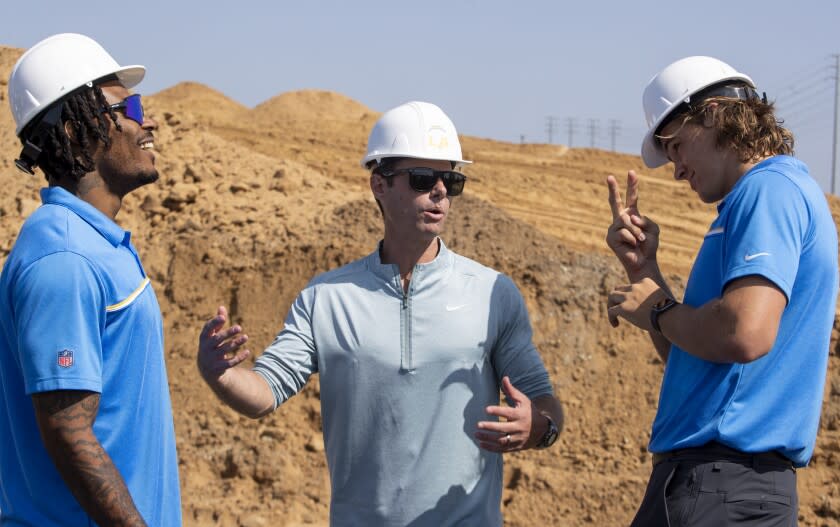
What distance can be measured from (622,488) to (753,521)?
6284 mm

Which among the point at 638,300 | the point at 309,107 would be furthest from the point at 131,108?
the point at 309,107

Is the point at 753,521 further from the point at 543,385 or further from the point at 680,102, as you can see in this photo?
the point at 680,102

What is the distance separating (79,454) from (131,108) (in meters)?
1.15

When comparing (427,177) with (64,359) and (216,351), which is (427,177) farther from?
(64,359)

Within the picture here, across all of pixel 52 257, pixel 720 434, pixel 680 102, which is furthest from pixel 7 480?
pixel 680 102

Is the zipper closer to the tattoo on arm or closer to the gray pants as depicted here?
the gray pants

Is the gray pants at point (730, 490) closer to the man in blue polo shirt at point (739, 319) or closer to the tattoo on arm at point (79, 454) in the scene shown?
the man in blue polo shirt at point (739, 319)

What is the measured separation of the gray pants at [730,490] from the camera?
3014mm

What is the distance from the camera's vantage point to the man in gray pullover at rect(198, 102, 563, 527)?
347 centimetres

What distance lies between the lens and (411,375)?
3543 millimetres

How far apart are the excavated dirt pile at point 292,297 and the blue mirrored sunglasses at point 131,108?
20.1 feet

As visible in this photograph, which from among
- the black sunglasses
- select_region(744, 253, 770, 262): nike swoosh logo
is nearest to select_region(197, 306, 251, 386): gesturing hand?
the black sunglasses

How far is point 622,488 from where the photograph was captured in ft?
29.9

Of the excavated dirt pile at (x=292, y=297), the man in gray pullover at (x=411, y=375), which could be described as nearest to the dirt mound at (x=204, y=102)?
the excavated dirt pile at (x=292, y=297)
